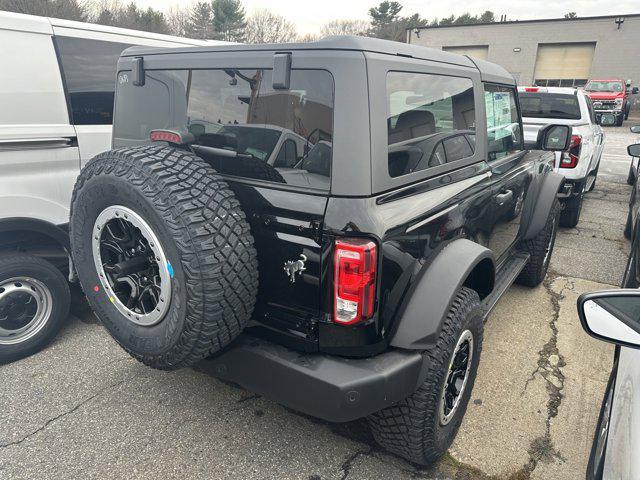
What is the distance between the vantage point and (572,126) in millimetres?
5742

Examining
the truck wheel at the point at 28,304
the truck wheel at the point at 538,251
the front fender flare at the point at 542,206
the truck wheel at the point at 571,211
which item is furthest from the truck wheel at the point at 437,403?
the truck wheel at the point at 571,211

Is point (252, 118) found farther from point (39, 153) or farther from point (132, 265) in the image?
point (39, 153)

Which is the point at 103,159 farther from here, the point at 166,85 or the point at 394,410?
the point at 394,410

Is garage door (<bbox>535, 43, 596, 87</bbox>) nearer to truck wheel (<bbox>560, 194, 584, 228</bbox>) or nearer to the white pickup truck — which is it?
the white pickup truck

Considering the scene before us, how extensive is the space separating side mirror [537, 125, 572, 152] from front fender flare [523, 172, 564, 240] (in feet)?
1.01

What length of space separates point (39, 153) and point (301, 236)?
2383 mm

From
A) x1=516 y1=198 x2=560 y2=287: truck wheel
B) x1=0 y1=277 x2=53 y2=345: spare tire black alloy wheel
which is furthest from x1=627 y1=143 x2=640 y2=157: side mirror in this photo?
x1=0 y1=277 x2=53 y2=345: spare tire black alloy wheel

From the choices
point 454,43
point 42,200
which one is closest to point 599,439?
point 42,200

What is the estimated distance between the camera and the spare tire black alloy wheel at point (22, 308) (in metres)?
3.04

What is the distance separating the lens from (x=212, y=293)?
5.78ft

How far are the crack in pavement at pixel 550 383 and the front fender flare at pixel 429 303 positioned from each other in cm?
97

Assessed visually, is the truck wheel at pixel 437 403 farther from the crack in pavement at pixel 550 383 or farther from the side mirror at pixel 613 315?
the side mirror at pixel 613 315

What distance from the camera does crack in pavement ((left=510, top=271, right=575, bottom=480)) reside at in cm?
235

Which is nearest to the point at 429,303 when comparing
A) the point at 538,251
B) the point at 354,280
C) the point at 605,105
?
the point at 354,280
